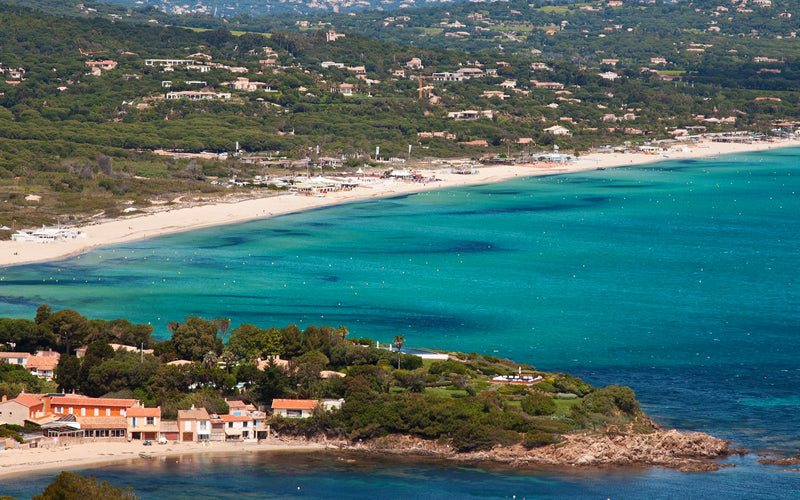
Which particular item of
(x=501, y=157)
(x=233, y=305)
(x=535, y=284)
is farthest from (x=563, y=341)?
(x=501, y=157)

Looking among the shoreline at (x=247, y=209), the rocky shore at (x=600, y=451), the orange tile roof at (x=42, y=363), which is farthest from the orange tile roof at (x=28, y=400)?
the shoreline at (x=247, y=209)

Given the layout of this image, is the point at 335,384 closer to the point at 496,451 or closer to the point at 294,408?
the point at 294,408

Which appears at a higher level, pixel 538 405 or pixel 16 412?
pixel 538 405

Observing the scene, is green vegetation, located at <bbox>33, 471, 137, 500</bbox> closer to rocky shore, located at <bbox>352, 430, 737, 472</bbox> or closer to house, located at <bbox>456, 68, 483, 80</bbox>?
rocky shore, located at <bbox>352, 430, 737, 472</bbox>

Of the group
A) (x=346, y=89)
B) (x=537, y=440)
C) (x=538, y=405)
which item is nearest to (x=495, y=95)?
(x=346, y=89)

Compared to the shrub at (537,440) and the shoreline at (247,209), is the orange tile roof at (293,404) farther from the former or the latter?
the shoreline at (247,209)

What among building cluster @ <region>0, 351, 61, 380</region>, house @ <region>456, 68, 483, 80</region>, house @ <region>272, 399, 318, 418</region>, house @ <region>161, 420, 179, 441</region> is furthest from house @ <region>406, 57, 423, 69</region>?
house @ <region>161, 420, 179, 441</region>
